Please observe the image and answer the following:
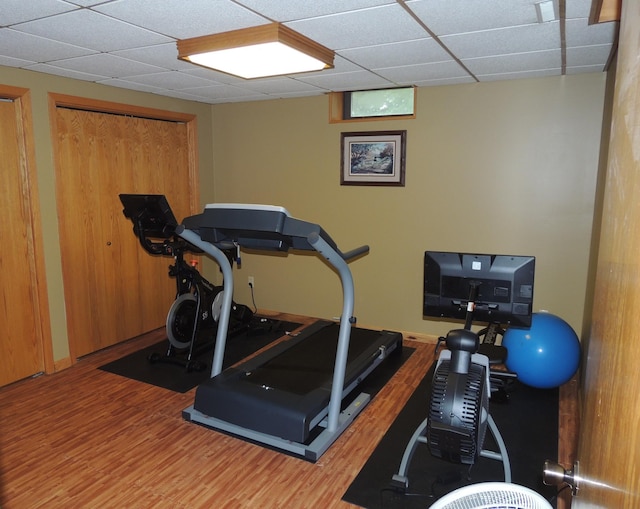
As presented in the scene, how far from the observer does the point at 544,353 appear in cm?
322

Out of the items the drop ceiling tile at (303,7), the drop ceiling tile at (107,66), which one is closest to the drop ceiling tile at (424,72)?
the drop ceiling tile at (303,7)

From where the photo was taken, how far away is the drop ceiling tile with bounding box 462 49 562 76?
9.86 ft

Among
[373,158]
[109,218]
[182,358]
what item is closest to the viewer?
[182,358]

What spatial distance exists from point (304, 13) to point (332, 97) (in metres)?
2.36

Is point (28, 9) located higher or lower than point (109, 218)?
higher

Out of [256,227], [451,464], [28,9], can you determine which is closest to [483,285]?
[451,464]

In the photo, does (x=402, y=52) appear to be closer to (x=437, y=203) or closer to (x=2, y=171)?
(x=437, y=203)

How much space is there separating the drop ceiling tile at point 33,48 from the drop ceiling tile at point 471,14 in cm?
206

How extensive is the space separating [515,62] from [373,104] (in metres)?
1.52

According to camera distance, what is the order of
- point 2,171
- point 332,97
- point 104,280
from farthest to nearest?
point 332,97 < point 104,280 < point 2,171

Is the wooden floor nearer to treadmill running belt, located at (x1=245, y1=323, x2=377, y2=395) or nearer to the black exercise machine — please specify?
treadmill running belt, located at (x1=245, y1=323, x2=377, y2=395)

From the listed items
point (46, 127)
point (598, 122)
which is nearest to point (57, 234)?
point (46, 127)

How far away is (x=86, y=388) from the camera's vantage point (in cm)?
348

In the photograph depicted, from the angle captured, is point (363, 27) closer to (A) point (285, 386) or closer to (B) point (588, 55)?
(B) point (588, 55)
